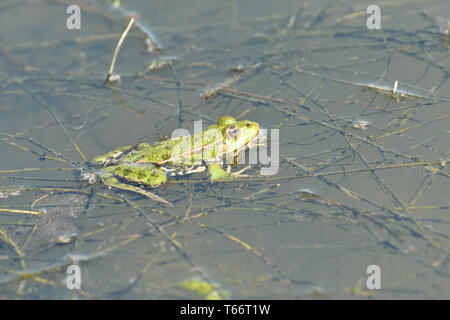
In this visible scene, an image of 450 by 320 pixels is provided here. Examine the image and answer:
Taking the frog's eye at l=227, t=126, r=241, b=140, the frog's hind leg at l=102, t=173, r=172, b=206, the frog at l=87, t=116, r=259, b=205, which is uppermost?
the frog's eye at l=227, t=126, r=241, b=140

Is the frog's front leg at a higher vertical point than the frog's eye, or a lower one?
lower

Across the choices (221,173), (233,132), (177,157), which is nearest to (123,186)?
(177,157)

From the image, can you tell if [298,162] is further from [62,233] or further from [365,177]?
[62,233]

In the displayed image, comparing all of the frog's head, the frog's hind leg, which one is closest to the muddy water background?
the frog's hind leg

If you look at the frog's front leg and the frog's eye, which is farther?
the frog's eye

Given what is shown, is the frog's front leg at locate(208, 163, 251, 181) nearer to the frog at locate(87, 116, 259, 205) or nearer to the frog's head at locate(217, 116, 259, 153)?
Result: the frog at locate(87, 116, 259, 205)

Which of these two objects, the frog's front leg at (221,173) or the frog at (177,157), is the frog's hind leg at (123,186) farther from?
the frog's front leg at (221,173)

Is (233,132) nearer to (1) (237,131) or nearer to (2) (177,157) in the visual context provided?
(1) (237,131)
